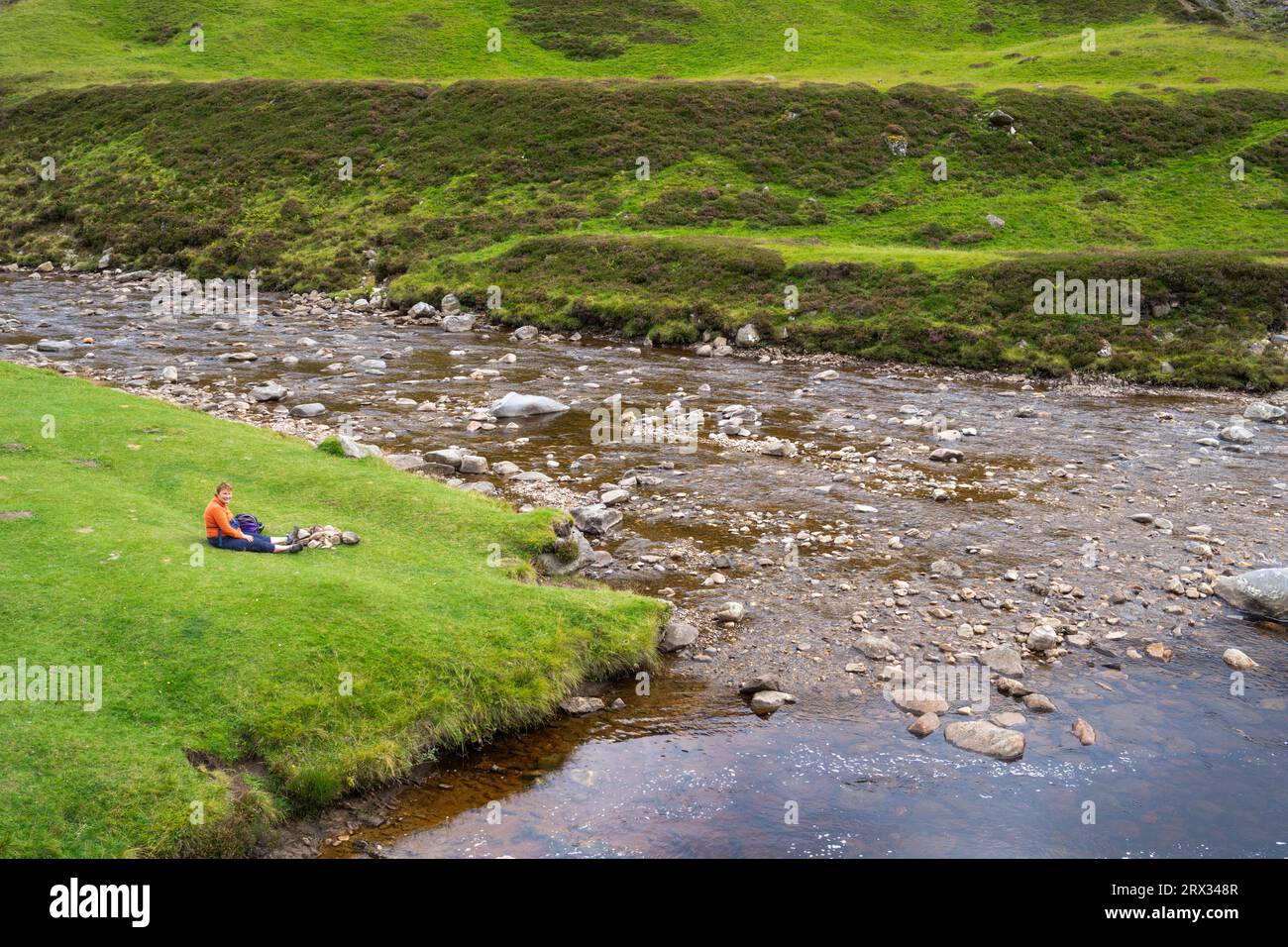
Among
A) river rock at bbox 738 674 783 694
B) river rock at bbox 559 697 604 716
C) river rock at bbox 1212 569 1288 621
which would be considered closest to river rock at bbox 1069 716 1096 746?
river rock at bbox 738 674 783 694

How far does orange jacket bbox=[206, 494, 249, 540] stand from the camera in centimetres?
1570

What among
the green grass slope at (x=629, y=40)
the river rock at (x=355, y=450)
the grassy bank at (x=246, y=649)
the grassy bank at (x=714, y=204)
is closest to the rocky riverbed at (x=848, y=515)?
the grassy bank at (x=246, y=649)

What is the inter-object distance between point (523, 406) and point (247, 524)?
13.7 metres

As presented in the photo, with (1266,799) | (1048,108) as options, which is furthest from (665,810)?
(1048,108)

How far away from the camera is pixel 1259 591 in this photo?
1675cm

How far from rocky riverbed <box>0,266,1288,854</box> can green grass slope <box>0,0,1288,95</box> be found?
4834 centimetres

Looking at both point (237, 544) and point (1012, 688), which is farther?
point (237, 544)

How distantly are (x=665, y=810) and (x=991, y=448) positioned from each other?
18.5m

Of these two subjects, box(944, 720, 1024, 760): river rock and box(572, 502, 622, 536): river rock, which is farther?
box(572, 502, 622, 536): river rock

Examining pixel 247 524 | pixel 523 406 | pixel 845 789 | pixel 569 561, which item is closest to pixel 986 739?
pixel 845 789

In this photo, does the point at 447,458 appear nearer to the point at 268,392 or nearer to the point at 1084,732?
the point at 268,392

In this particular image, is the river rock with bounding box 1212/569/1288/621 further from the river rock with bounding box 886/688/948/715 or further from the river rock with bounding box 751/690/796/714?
the river rock with bounding box 751/690/796/714
